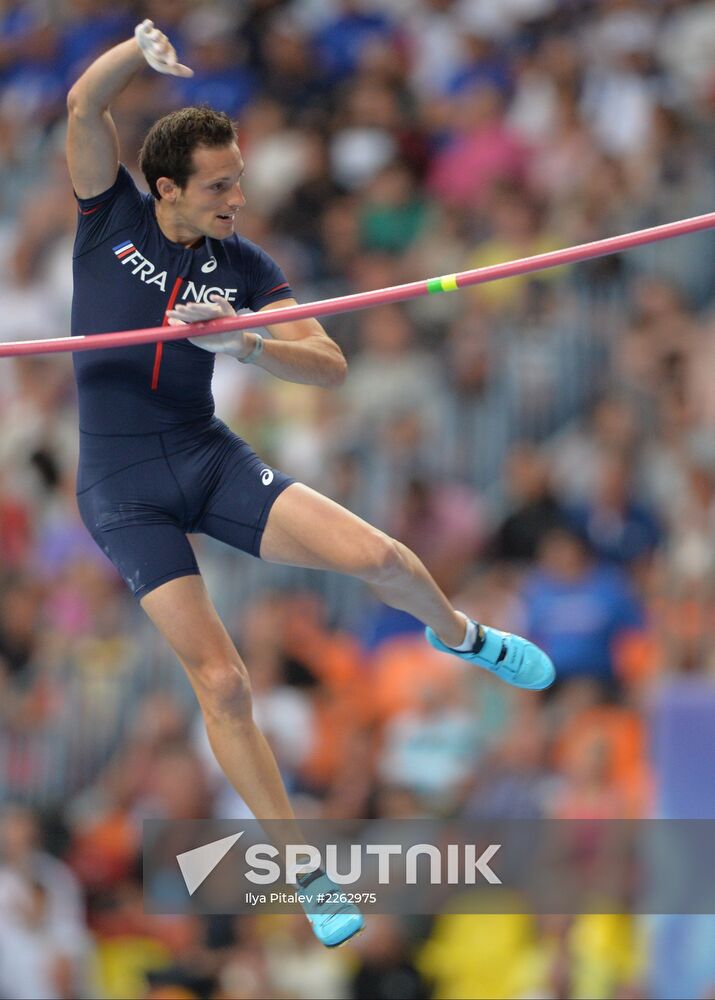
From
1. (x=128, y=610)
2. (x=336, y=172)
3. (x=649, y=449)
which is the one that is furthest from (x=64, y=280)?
(x=649, y=449)

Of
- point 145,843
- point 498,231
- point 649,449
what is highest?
point 498,231

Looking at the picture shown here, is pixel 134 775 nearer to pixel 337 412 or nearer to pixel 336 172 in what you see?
pixel 337 412

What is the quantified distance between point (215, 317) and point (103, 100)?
34.7 inches

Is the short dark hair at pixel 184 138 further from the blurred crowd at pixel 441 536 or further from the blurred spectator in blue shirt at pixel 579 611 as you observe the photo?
the blurred spectator in blue shirt at pixel 579 611

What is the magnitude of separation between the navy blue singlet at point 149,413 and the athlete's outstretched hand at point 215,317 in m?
0.26

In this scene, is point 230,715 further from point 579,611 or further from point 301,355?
point 579,611

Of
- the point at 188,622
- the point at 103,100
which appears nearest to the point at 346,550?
the point at 188,622

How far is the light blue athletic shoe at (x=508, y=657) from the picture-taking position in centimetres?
723

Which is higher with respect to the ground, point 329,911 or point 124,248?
point 124,248

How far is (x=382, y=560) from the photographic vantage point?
650 cm

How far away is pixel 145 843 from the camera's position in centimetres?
969

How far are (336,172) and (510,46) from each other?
1.71 metres

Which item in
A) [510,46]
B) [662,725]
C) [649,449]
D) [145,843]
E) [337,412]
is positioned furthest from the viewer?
[510,46]

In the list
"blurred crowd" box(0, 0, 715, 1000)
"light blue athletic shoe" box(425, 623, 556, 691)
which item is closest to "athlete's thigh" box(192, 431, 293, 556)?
"light blue athletic shoe" box(425, 623, 556, 691)
